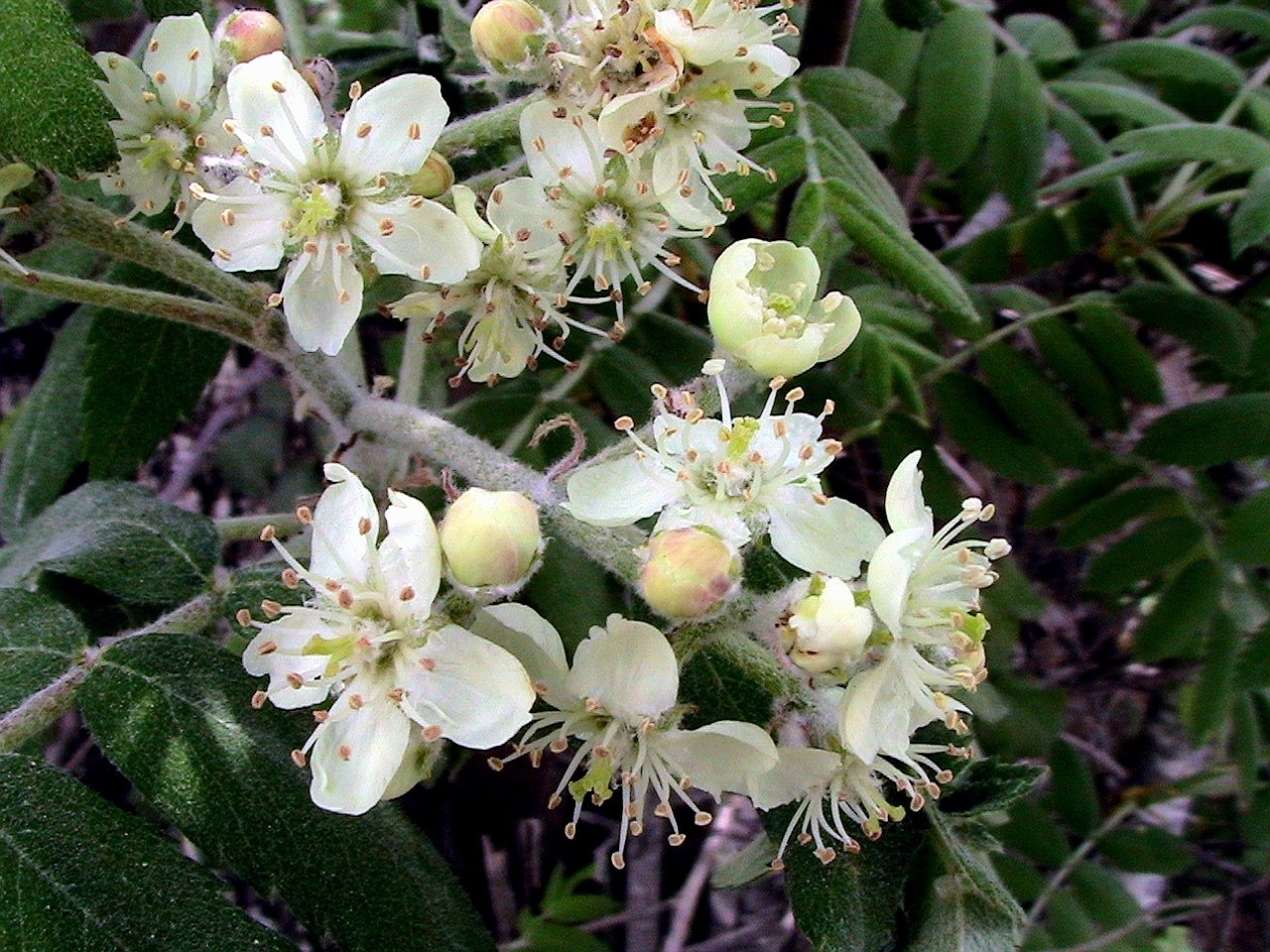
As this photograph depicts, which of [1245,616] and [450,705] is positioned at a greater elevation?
[450,705]

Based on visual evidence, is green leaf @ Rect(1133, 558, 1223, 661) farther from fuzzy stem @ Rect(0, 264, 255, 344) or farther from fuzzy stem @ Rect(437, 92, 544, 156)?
fuzzy stem @ Rect(0, 264, 255, 344)

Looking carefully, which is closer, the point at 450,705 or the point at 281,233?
the point at 450,705

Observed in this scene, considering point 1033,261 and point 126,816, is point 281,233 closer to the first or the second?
point 126,816

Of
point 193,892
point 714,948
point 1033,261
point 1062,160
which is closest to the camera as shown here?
point 193,892

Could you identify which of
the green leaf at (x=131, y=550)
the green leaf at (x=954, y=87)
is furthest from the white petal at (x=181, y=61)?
the green leaf at (x=954, y=87)

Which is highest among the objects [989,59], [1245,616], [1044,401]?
[989,59]

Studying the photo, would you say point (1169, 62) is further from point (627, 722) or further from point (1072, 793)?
point (627, 722)

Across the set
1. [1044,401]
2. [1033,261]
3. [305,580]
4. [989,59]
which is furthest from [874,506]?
[305,580]
